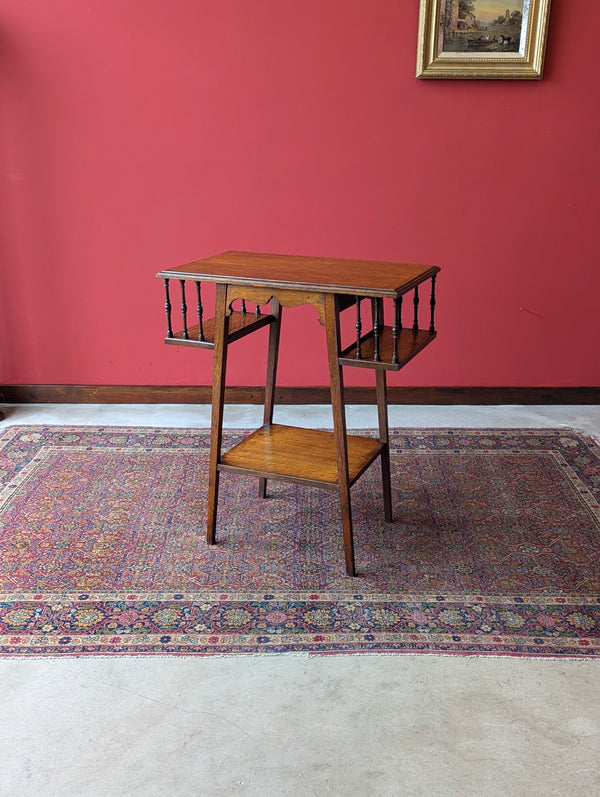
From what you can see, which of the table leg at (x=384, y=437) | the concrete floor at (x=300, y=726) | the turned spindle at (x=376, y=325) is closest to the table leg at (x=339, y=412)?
the turned spindle at (x=376, y=325)

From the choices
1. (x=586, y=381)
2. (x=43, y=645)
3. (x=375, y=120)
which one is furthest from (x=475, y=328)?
(x=43, y=645)

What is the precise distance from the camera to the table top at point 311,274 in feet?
8.12

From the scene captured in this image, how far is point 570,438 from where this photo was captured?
4035 millimetres

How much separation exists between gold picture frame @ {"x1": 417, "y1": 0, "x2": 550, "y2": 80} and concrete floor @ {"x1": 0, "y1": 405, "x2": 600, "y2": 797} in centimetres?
304

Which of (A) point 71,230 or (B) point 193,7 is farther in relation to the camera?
(A) point 71,230

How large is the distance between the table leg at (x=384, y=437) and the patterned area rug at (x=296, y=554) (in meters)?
0.09

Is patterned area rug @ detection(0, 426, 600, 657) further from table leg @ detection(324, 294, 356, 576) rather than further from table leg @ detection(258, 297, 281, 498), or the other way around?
table leg @ detection(258, 297, 281, 498)

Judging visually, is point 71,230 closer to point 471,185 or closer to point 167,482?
point 167,482

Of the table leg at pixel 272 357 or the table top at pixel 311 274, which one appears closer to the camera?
the table top at pixel 311 274

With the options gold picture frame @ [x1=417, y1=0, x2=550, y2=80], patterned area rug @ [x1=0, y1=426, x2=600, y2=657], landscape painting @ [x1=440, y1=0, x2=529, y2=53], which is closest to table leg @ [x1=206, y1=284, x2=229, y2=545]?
patterned area rug @ [x1=0, y1=426, x2=600, y2=657]

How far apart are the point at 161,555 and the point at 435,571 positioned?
3.45ft

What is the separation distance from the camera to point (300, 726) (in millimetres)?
2107

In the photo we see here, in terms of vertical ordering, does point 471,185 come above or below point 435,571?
above

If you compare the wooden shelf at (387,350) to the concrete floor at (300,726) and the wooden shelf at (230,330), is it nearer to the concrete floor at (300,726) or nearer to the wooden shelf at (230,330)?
the wooden shelf at (230,330)
